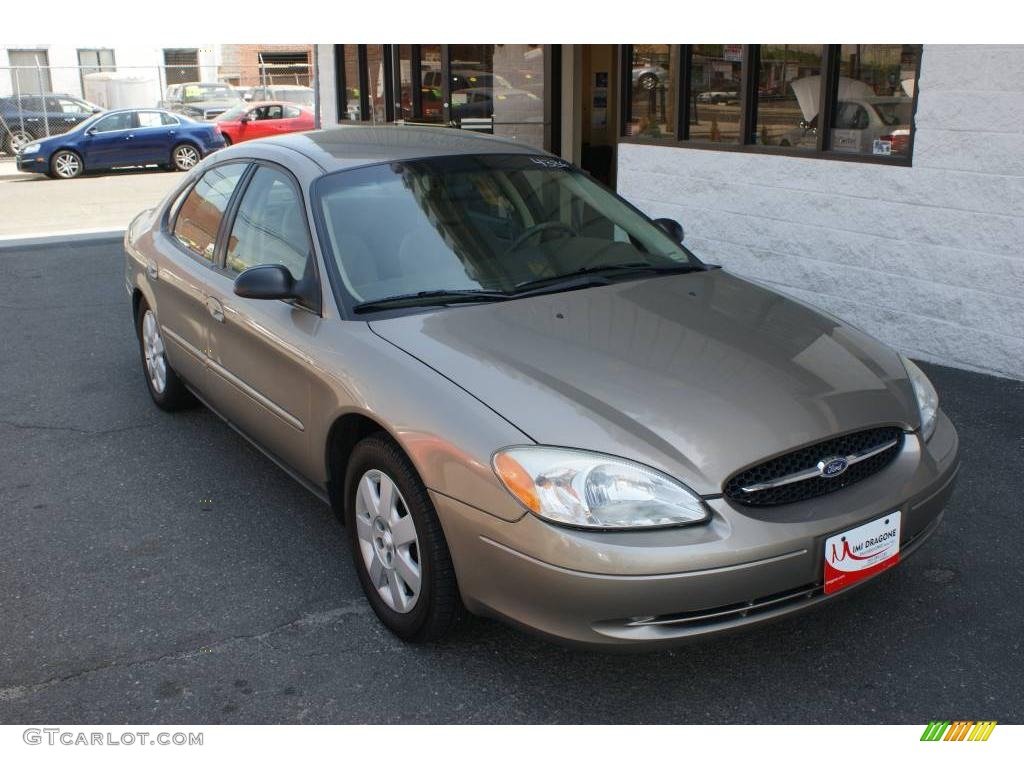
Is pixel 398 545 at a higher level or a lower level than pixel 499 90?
lower

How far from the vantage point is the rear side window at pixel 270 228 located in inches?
162

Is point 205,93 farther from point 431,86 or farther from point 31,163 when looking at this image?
point 431,86

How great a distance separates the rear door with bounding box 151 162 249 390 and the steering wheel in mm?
1412

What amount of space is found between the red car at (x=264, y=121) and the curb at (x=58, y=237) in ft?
34.5

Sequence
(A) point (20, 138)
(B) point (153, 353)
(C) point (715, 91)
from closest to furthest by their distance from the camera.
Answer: (B) point (153, 353) < (C) point (715, 91) < (A) point (20, 138)

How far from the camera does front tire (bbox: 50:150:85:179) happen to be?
66.9ft

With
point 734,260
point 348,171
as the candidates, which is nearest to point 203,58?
point 734,260

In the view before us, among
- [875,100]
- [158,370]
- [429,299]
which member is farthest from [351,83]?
[429,299]

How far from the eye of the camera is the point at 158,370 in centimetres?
577

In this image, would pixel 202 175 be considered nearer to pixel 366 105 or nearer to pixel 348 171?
pixel 348 171

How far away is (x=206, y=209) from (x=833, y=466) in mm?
3326

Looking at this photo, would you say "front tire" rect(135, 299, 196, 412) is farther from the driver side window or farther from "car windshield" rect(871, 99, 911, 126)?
the driver side window

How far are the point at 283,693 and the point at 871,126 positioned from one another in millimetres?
5342

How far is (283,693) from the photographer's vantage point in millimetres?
3213
